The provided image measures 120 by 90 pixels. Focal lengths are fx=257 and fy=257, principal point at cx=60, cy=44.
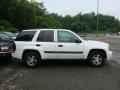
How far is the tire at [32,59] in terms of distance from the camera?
35.9 feet

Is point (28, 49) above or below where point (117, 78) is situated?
above

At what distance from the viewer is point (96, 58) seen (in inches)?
438

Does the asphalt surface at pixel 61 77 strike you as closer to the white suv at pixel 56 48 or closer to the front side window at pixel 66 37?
the white suv at pixel 56 48

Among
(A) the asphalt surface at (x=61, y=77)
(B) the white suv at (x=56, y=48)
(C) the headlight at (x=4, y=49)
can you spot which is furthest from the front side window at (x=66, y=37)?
(C) the headlight at (x=4, y=49)

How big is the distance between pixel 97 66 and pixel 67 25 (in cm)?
14182

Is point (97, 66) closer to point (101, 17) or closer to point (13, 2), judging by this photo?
point (13, 2)

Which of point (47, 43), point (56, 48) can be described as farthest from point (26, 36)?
point (56, 48)

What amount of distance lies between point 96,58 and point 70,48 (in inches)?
49.8

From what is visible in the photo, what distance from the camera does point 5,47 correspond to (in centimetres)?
1146

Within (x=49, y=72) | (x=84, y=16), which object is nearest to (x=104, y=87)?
(x=49, y=72)

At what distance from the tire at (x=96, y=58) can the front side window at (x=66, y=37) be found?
3.40 feet

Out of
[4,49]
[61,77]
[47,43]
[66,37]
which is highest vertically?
[66,37]

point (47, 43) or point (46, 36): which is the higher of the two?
point (46, 36)

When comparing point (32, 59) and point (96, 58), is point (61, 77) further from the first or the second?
point (96, 58)
